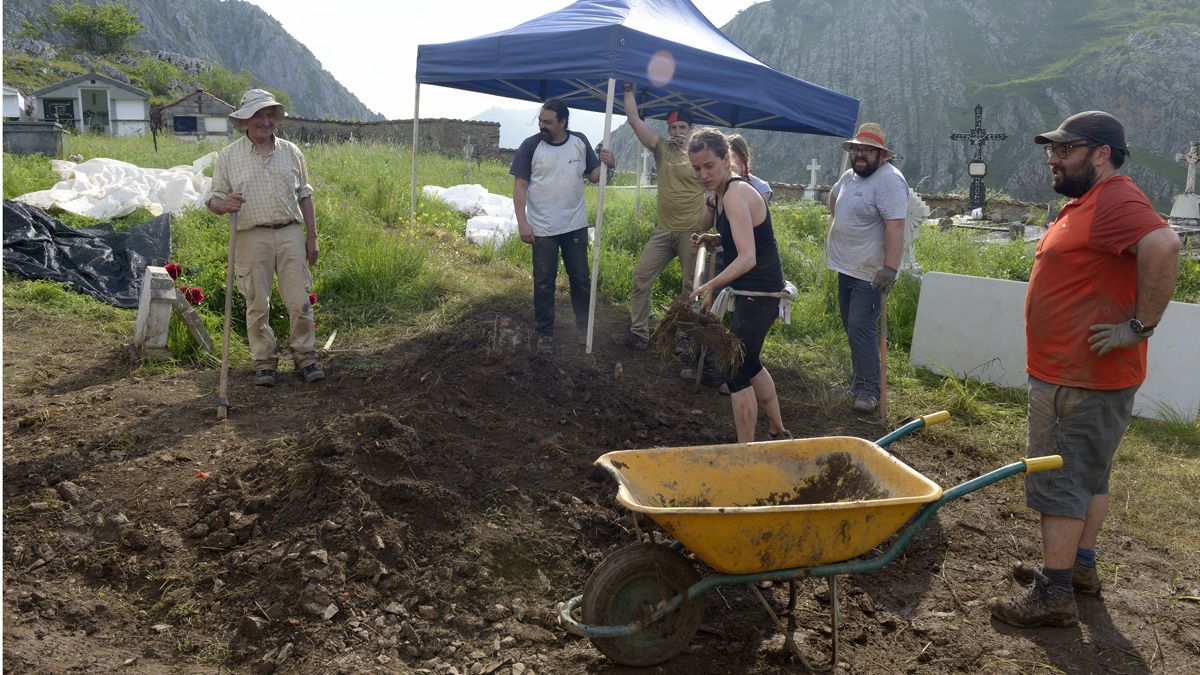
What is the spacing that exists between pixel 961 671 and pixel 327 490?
2.73m

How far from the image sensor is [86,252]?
821 centimetres

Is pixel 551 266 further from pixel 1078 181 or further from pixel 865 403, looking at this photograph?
pixel 1078 181

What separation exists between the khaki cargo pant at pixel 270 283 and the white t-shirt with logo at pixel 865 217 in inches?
151

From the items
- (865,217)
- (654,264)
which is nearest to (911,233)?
(865,217)

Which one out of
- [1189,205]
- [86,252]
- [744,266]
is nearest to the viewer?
[744,266]

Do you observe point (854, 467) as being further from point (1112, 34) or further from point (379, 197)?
point (1112, 34)

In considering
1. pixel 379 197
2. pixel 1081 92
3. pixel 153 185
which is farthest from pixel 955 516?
pixel 1081 92

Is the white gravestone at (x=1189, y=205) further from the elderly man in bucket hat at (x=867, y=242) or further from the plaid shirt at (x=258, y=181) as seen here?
the plaid shirt at (x=258, y=181)

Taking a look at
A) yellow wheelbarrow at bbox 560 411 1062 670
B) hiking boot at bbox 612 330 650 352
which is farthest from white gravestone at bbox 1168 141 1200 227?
yellow wheelbarrow at bbox 560 411 1062 670

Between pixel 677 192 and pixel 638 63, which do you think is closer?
pixel 638 63

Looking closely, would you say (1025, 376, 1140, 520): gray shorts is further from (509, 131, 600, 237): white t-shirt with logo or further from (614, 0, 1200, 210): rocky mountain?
(614, 0, 1200, 210): rocky mountain

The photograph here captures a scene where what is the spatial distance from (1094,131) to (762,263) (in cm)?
163

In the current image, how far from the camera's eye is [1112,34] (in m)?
81.2

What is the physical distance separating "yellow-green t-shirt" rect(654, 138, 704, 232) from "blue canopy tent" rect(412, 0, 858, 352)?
567mm
